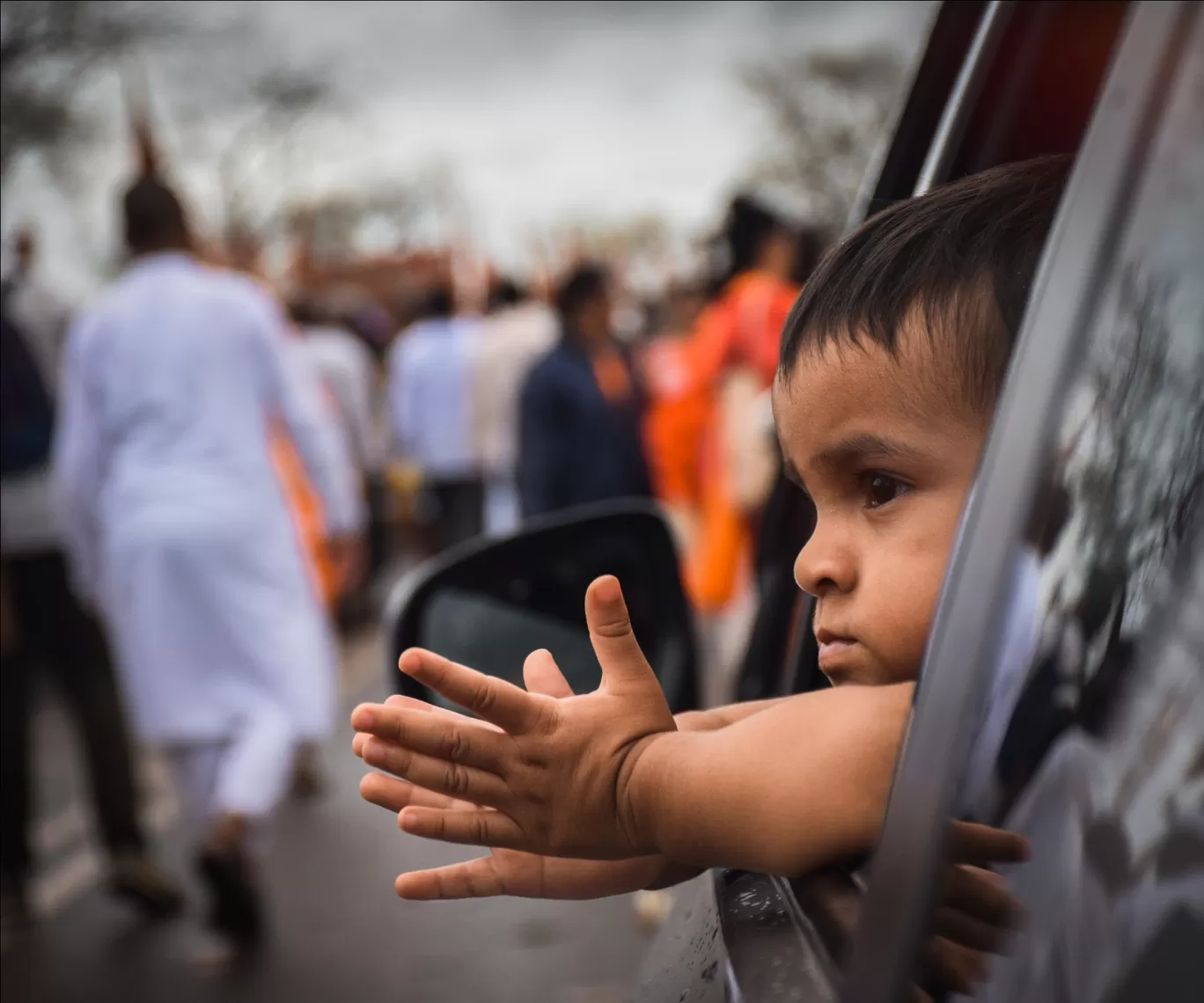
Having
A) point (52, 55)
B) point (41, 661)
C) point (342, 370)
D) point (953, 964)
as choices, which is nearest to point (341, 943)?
point (41, 661)

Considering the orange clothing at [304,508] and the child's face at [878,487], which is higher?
the child's face at [878,487]

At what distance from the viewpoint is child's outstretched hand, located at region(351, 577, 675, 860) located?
92 centimetres

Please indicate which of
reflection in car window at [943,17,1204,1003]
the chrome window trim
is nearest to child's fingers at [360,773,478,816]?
reflection in car window at [943,17,1204,1003]

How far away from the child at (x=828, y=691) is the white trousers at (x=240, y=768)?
323cm

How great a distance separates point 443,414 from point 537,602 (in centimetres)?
748

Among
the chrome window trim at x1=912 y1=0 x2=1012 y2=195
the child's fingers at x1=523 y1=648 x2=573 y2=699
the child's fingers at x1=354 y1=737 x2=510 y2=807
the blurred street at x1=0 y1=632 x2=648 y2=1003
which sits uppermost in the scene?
the chrome window trim at x1=912 y1=0 x2=1012 y2=195

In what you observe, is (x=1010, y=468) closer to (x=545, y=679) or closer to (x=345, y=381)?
(x=545, y=679)

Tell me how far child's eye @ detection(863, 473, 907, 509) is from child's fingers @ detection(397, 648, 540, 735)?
0.91 feet

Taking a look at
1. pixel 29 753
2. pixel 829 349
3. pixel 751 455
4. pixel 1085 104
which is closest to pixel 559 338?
pixel 751 455

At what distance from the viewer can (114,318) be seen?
4012 mm

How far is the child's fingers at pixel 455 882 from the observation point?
0.99 meters

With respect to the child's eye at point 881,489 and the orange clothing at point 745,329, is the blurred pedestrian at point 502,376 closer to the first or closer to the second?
the orange clothing at point 745,329

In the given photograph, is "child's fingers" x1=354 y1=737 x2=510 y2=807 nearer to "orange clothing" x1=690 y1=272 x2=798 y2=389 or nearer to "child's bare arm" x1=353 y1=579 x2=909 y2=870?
"child's bare arm" x1=353 y1=579 x2=909 y2=870

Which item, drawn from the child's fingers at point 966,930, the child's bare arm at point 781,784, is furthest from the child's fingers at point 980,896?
the child's bare arm at point 781,784
